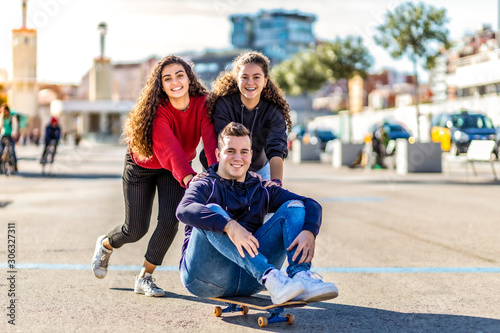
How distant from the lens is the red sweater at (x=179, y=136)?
14.6 ft

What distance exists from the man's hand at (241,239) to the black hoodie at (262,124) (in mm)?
1197

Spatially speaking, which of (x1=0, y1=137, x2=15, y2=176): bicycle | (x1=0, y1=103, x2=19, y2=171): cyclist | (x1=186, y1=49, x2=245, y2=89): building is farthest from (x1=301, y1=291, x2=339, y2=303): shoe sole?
(x1=186, y1=49, x2=245, y2=89): building

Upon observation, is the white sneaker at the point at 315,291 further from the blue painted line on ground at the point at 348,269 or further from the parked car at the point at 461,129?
the parked car at the point at 461,129

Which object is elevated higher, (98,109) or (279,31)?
(279,31)

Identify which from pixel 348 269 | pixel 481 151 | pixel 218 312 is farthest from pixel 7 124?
pixel 218 312

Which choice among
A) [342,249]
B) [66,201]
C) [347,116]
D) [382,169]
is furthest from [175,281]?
[347,116]

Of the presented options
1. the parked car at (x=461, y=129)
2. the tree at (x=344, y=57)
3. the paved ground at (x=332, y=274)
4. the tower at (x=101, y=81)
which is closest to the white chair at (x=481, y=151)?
the paved ground at (x=332, y=274)

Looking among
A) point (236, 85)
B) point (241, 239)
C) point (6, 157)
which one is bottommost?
point (241, 239)

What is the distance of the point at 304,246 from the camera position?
3.81m

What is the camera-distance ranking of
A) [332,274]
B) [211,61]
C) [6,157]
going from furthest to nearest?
1. [211,61]
2. [6,157]
3. [332,274]

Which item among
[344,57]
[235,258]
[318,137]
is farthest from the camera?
[344,57]

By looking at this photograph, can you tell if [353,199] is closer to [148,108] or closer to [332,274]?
[332,274]

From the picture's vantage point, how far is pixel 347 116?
140 ft

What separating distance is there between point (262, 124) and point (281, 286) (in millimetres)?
1670
